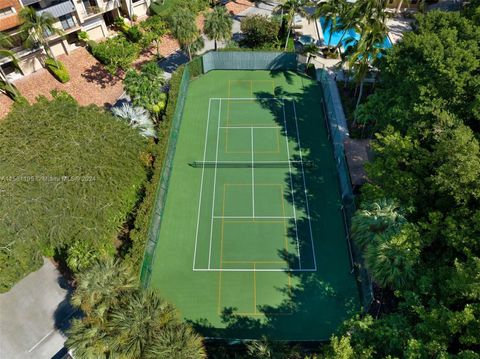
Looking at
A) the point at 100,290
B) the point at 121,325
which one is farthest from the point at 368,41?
the point at 121,325

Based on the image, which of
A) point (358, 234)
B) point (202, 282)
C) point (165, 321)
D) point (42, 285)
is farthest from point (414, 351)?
point (42, 285)

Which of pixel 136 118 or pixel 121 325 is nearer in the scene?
pixel 121 325

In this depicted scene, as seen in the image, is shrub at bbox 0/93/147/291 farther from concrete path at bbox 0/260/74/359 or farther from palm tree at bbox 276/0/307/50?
palm tree at bbox 276/0/307/50

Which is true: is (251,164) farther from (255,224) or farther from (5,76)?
(5,76)

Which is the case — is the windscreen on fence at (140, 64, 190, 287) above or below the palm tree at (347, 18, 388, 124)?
below

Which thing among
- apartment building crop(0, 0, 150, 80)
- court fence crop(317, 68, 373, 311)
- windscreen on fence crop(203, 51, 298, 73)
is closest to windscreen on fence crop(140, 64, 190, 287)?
windscreen on fence crop(203, 51, 298, 73)

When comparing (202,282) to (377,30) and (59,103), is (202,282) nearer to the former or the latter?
(59,103)
